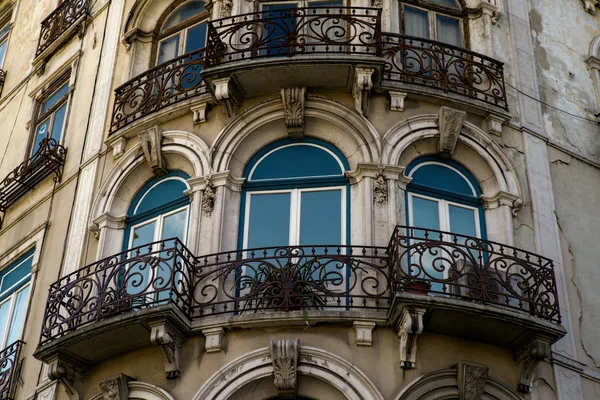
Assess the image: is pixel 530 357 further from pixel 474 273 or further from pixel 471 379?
pixel 474 273

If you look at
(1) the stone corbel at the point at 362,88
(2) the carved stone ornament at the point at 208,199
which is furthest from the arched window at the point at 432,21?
(2) the carved stone ornament at the point at 208,199

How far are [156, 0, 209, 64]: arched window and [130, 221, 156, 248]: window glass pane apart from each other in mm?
3401

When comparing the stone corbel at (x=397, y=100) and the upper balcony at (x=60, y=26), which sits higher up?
the upper balcony at (x=60, y=26)

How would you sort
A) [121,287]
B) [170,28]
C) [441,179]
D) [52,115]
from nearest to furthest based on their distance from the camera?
[121,287]
[441,179]
[170,28]
[52,115]

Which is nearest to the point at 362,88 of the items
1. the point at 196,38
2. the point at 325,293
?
the point at 325,293

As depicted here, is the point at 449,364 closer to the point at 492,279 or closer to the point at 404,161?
the point at 492,279

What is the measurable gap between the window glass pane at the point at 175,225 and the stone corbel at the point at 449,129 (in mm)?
3930

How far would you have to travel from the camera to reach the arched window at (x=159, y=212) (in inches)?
633

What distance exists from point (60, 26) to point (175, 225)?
23.1 ft

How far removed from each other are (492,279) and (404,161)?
8.32 feet

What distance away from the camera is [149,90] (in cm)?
1734

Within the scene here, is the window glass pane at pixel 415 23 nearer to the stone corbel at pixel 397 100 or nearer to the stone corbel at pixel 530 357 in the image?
the stone corbel at pixel 397 100

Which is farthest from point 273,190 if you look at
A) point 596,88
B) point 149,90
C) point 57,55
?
point 57,55

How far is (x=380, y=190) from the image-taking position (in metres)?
15.2
